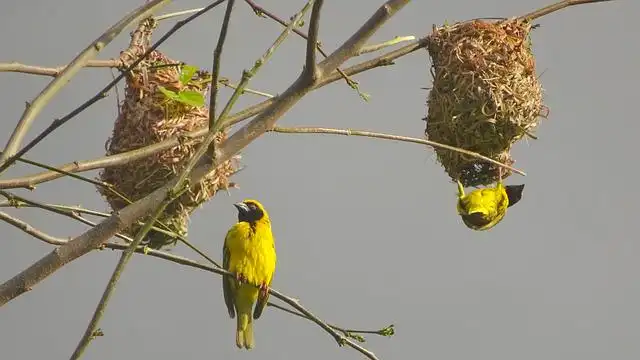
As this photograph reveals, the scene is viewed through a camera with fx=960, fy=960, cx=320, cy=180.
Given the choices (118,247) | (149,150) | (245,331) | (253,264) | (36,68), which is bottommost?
(118,247)

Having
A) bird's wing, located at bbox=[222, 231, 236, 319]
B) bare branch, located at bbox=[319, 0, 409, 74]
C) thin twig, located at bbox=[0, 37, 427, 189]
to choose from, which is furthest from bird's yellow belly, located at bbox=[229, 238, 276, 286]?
bare branch, located at bbox=[319, 0, 409, 74]

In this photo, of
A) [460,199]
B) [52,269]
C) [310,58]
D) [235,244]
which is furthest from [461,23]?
[52,269]

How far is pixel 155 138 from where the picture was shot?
277 cm

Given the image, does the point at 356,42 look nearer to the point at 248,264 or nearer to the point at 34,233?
the point at 34,233

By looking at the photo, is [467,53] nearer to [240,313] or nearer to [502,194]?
[502,194]

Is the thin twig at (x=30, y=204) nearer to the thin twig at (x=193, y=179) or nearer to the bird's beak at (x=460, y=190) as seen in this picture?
the thin twig at (x=193, y=179)

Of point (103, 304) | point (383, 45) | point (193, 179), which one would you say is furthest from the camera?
point (383, 45)

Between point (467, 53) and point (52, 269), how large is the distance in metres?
1.85

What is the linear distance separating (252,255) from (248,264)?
0.11 feet

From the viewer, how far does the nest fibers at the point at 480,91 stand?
114 inches

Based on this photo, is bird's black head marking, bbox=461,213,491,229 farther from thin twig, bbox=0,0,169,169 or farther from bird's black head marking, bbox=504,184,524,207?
thin twig, bbox=0,0,169,169

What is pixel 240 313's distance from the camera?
3547 millimetres

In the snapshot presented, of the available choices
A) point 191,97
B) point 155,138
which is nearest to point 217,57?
point 191,97

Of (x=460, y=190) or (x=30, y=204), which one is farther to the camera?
(x=460, y=190)
